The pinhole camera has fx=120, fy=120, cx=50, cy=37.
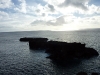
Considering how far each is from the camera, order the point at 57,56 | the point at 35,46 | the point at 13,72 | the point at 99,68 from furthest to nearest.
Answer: the point at 35,46 < the point at 57,56 < the point at 99,68 < the point at 13,72

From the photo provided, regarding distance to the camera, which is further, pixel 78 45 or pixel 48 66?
pixel 78 45

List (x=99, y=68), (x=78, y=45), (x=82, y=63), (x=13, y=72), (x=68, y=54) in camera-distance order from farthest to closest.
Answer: (x=78, y=45), (x=68, y=54), (x=82, y=63), (x=99, y=68), (x=13, y=72)

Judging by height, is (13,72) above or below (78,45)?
below

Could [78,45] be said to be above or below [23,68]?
above

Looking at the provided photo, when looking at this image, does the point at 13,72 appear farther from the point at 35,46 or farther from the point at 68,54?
the point at 35,46

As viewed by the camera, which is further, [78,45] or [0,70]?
[78,45]

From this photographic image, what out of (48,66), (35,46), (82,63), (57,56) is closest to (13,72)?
(48,66)

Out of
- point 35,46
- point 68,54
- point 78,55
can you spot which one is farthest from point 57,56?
point 35,46

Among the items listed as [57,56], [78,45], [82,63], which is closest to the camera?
[82,63]

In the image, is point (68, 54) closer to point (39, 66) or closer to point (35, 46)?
point (39, 66)

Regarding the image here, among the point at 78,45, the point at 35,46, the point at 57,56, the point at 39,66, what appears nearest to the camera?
the point at 39,66
